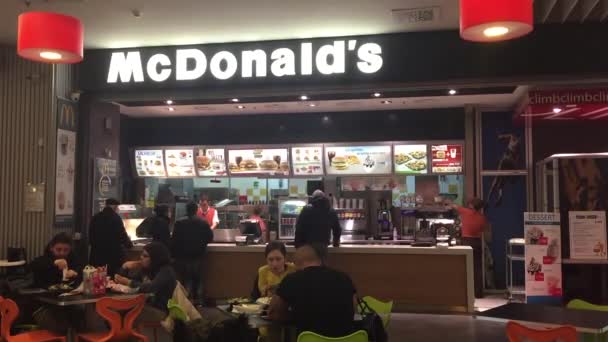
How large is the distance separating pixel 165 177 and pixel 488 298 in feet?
19.7

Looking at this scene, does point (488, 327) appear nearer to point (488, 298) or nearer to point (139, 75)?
point (488, 298)

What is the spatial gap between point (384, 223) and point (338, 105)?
2102 mm

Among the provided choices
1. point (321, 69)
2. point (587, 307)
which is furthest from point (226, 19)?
point (587, 307)

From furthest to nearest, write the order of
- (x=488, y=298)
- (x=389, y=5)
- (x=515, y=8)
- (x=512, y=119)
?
(x=512, y=119) < (x=488, y=298) < (x=389, y=5) < (x=515, y=8)

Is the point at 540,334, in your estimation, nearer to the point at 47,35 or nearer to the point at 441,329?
the point at 441,329

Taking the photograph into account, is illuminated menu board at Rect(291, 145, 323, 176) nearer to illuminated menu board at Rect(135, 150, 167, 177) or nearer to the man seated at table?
illuminated menu board at Rect(135, 150, 167, 177)

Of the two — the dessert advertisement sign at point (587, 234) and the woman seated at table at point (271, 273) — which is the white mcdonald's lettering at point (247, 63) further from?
the dessert advertisement sign at point (587, 234)

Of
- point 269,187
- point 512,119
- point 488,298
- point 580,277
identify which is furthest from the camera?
point 269,187

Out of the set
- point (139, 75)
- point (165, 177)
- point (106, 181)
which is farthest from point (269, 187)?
point (139, 75)

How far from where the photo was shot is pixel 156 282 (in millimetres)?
4992

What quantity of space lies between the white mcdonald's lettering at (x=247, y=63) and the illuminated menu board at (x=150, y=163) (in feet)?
12.4

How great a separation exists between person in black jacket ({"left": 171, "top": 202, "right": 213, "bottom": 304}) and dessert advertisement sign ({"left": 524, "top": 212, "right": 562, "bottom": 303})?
165 inches

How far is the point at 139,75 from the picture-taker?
706 centimetres

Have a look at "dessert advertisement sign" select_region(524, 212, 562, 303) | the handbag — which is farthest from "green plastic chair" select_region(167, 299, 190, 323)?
"dessert advertisement sign" select_region(524, 212, 562, 303)
